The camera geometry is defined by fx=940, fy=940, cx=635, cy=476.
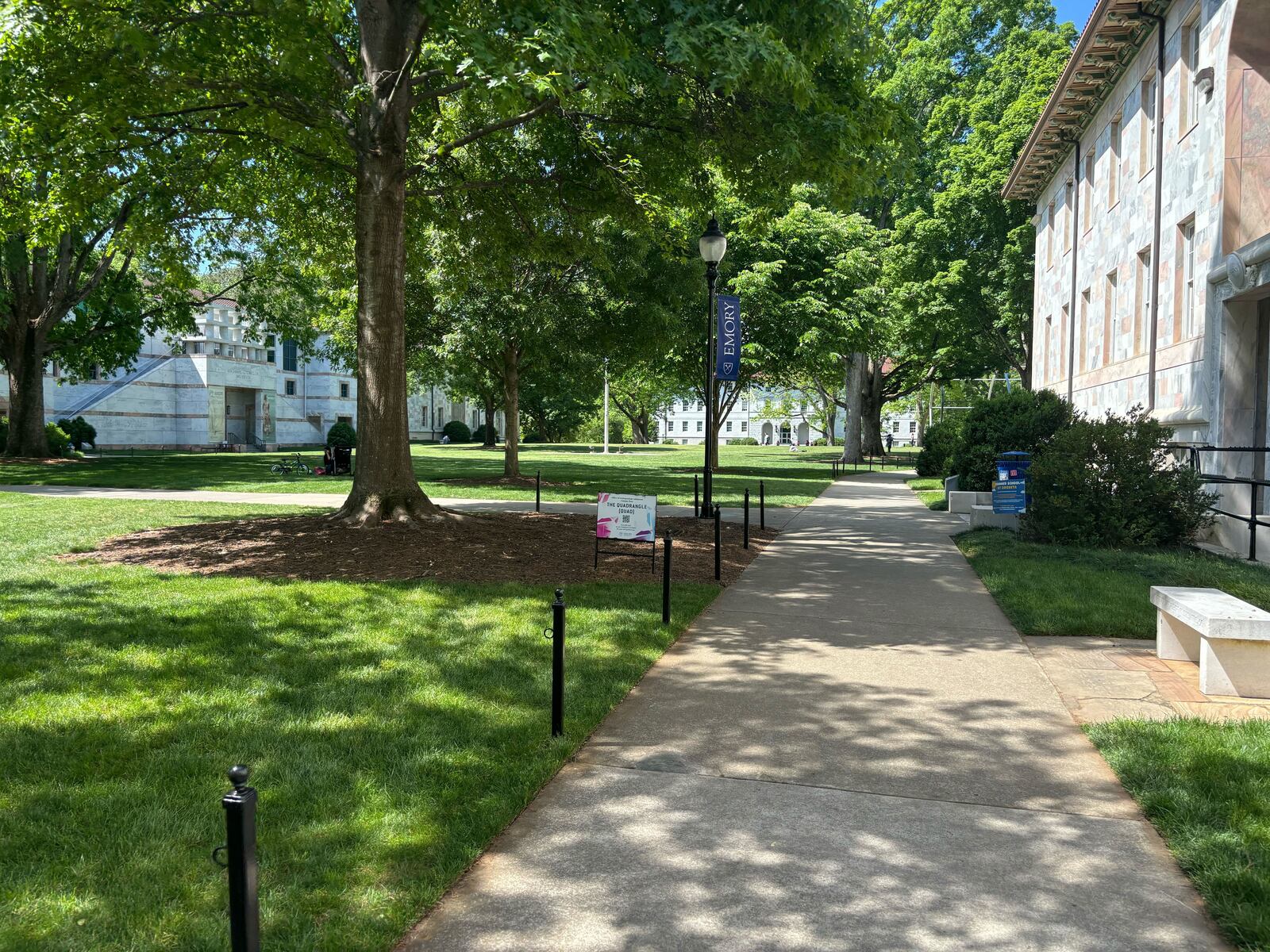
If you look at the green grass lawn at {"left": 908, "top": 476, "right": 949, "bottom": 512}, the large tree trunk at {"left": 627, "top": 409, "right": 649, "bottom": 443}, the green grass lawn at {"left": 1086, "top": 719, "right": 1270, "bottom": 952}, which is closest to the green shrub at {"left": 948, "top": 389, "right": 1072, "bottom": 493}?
the green grass lawn at {"left": 908, "top": 476, "right": 949, "bottom": 512}

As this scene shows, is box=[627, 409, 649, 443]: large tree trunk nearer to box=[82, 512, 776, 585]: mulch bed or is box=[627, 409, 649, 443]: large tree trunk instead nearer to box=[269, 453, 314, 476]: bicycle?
box=[269, 453, 314, 476]: bicycle

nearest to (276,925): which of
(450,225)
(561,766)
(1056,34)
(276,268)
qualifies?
(561,766)

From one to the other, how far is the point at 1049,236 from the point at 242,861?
28661mm

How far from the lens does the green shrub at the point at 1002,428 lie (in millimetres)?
17625

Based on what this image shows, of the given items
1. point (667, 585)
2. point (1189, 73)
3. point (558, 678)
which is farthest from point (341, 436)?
point (558, 678)

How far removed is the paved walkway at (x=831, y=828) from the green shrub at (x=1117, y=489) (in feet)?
20.1

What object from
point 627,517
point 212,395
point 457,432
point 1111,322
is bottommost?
point 627,517

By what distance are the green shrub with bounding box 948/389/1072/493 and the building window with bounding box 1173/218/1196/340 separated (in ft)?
8.95

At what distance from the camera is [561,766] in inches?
188

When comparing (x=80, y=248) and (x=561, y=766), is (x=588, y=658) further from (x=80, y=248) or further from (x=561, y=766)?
(x=80, y=248)

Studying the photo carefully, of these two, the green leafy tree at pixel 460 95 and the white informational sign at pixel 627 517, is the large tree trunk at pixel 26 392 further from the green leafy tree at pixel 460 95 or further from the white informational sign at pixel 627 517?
the white informational sign at pixel 627 517

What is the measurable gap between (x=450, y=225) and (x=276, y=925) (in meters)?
14.8

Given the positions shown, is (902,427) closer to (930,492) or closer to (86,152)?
(930,492)

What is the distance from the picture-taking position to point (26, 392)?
3103cm
